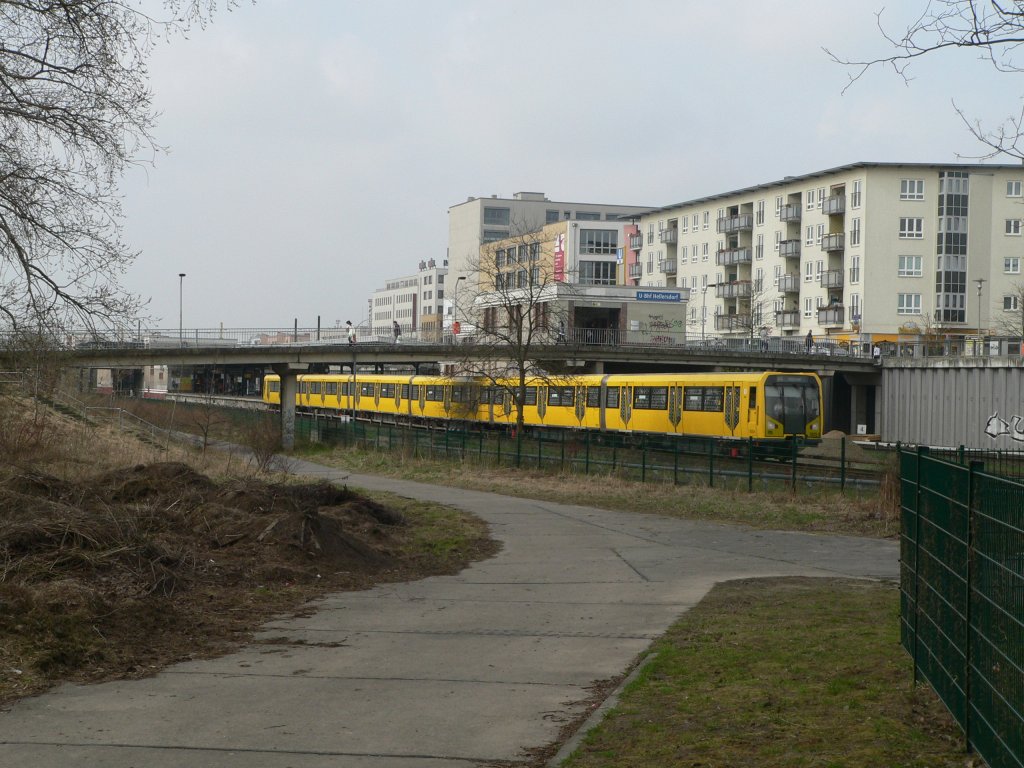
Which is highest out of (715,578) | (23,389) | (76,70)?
(76,70)

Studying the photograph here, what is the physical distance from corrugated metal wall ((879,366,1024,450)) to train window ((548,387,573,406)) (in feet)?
62.1

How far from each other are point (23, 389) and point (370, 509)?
37.8 feet

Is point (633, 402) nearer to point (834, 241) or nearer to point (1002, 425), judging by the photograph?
point (1002, 425)

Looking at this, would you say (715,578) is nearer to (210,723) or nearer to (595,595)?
(595,595)

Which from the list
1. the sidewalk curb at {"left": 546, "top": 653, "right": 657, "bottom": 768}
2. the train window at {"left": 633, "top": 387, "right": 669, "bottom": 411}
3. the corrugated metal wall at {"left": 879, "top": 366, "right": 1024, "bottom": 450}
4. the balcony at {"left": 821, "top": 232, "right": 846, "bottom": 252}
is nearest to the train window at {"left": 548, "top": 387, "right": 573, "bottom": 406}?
the train window at {"left": 633, "top": 387, "right": 669, "bottom": 411}

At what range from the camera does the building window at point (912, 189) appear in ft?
275

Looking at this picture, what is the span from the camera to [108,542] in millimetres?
11727

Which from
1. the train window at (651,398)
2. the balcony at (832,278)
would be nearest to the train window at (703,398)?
the train window at (651,398)

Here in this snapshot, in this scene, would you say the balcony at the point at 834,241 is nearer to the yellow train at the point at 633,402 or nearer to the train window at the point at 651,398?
the yellow train at the point at 633,402

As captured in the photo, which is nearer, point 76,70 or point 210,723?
point 210,723

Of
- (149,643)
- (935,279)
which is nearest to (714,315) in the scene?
(935,279)

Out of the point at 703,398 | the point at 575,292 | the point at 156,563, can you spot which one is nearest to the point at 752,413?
the point at 703,398

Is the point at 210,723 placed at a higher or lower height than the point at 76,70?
lower

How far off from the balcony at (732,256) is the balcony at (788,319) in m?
5.65
